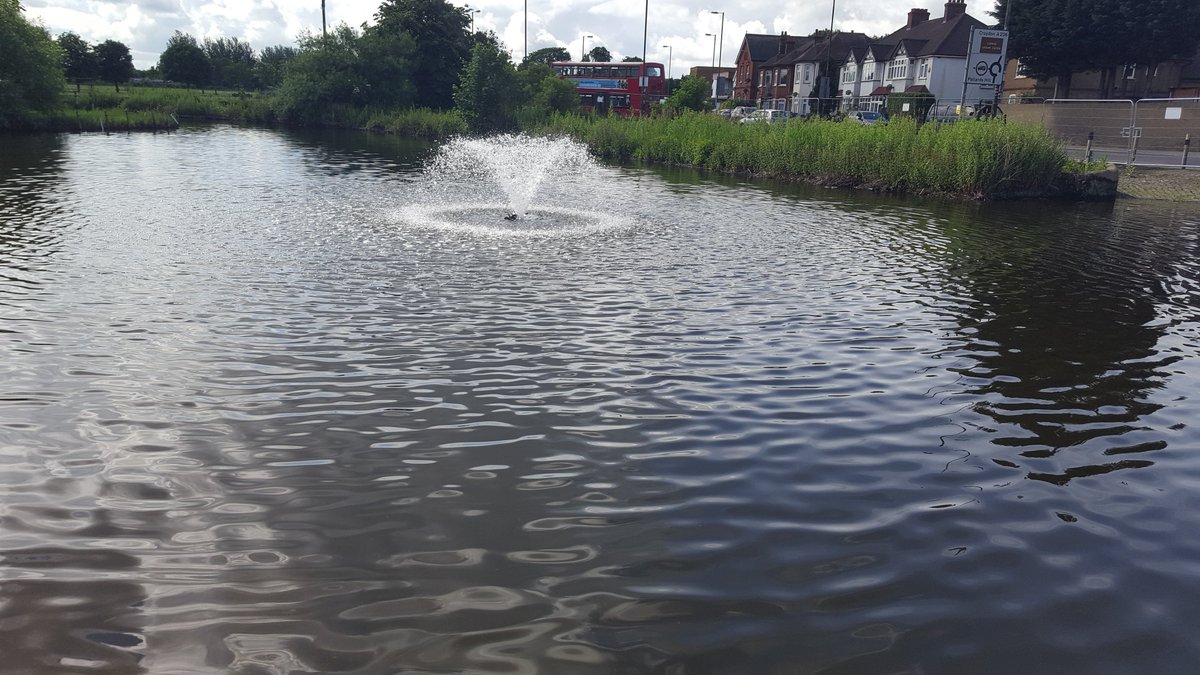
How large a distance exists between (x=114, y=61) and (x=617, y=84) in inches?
2534

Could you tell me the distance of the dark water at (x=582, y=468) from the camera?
12.8ft

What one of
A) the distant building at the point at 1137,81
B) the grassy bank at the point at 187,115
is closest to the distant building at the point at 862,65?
the distant building at the point at 1137,81

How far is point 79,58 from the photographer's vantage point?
90438 mm

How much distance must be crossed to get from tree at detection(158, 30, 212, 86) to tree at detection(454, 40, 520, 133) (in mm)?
65455

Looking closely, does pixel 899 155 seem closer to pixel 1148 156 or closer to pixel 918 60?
pixel 1148 156

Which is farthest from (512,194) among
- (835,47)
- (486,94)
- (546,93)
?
(835,47)

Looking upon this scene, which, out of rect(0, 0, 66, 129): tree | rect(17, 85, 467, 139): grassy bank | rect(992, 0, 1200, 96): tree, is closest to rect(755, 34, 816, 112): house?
rect(992, 0, 1200, 96): tree

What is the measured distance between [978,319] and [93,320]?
33.4 ft

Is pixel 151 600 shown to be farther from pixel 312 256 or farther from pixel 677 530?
pixel 312 256

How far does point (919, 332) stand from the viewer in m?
9.59

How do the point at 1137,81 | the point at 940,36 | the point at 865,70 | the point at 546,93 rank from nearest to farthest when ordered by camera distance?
the point at 1137,81 < the point at 546,93 < the point at 940,36 < the point at 865,70

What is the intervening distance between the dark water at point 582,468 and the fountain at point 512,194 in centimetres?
425

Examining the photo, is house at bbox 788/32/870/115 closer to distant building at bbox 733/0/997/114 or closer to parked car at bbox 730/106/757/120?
distant building at bbox 733/0/997/114

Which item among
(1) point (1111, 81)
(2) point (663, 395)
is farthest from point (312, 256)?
(1) point (1111, 81)
